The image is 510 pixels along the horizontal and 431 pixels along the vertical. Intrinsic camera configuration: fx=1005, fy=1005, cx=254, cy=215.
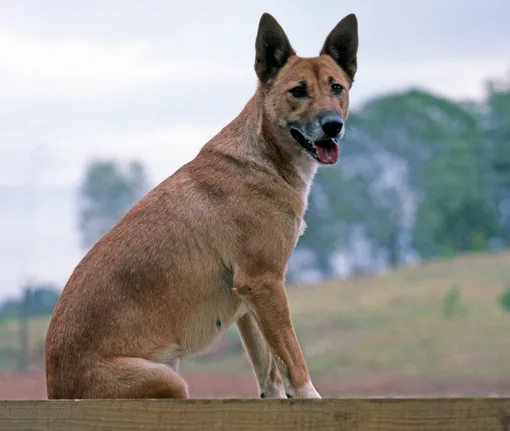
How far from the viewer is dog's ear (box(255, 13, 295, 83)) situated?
524cm

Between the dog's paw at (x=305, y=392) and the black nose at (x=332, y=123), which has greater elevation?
the black nose at (x=332, y=123)

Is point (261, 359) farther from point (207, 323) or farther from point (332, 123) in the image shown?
point (332, 123)

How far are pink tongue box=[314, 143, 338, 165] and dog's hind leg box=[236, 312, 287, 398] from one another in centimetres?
86

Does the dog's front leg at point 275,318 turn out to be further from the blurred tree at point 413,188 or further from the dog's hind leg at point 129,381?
the blurred tree at point 413,188

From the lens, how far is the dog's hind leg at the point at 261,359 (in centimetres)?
507

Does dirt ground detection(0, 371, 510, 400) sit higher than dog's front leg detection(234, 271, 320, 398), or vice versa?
dirt ground detection(0, 371, 510, 400)

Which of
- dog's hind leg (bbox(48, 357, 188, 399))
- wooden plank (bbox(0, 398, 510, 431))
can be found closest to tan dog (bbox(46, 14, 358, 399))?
dog's hind leg (bbox(48, 357, 188, 399))

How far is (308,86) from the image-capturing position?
503 centimetres

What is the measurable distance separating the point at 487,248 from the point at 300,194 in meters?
54.7

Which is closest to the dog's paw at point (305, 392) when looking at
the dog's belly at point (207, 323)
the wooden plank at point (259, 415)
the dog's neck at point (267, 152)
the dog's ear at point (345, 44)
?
the dog's belly at point (207, 323)

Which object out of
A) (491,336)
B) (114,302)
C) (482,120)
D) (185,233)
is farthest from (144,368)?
(482,120)

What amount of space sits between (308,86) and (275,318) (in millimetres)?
1203

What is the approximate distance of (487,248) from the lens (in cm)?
5809

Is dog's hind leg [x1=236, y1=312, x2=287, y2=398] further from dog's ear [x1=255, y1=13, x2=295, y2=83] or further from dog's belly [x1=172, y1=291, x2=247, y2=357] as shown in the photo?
dog's ear [x1=255, y1=13, x2=295, y2=83]
